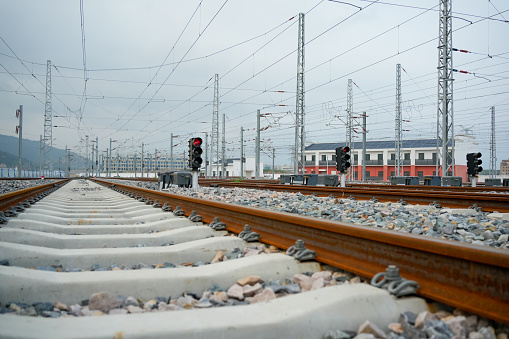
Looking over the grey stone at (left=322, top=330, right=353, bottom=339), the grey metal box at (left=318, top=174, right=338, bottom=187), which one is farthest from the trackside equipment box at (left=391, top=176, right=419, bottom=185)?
the grey stone at (left=322, top=330, right=353, bottom=339)

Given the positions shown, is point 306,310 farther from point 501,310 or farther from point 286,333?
point 501,310

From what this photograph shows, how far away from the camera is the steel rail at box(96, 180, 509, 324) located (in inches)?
74.4

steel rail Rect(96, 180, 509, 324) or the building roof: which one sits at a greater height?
the building roof

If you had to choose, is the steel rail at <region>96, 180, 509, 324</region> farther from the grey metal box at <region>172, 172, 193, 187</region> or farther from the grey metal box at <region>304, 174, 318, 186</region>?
the grey metal box at <region>304, 174, 318, 186</region>

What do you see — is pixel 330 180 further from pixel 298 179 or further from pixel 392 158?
pixel 392 158

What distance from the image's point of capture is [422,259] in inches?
91.0

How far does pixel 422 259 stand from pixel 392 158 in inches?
2586

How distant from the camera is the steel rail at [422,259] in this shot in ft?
6.20

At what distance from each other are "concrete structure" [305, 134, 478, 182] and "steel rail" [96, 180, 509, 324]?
5711 centimetres

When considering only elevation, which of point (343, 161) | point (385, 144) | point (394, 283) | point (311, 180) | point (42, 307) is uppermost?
point (385, 144)

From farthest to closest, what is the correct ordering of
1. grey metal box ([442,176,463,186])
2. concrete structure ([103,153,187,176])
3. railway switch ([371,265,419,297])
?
concrete structure ([103,153,187,176]), grey metal box ([442,176,463,186]), railway switch ([371,265,419,297])

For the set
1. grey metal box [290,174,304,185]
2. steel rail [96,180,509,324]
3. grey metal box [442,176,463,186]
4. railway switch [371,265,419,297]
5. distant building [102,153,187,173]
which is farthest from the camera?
distant building [102,153,187,173]

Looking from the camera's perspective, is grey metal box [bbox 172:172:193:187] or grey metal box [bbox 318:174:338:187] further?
grey metal box [bbox 318:174:338:187]

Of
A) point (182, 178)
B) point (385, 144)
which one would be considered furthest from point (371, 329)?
point (385, 144)
